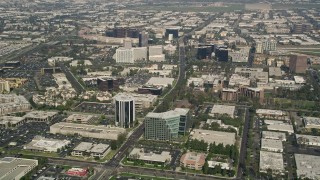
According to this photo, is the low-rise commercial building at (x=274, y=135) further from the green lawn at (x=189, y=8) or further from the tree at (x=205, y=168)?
the green lawn at (x=189, y=8)

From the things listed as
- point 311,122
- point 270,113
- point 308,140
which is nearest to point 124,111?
point 270,113

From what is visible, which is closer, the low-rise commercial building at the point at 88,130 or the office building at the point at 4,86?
the low-rise commercial building at the point at 88,130

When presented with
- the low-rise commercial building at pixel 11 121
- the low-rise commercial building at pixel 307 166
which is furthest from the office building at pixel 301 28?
the low-rise commercial building at pixel 11 121

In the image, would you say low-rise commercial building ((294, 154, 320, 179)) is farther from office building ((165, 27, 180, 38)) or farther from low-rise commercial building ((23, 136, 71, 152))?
office building ((165, 27, 180, 38))

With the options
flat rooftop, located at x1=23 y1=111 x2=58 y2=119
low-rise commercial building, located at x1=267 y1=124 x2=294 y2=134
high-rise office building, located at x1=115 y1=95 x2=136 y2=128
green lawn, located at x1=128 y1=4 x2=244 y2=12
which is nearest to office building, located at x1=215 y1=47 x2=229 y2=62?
low-rise commercial building, located at x1=267 y1=124 x2=294 y2=134

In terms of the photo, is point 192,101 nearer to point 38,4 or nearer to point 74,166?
point 74,166
